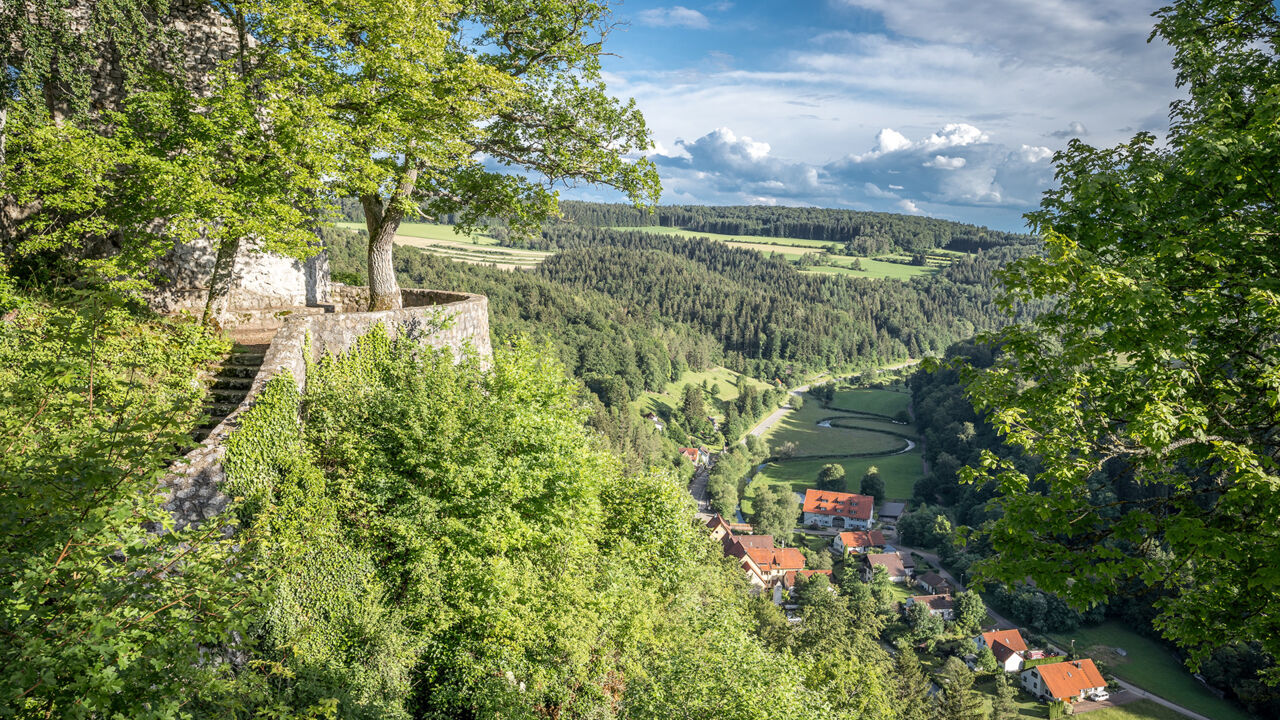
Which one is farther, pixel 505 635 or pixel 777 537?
pixel 777 537

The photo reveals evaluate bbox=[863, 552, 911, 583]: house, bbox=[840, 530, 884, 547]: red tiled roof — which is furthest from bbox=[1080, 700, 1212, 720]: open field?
bbox=[840, 530, 884, 547]: red tiled roof

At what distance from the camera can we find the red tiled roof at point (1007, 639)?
164 ft

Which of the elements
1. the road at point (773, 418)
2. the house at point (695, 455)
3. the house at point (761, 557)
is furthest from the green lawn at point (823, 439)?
the house at point (761, 557)

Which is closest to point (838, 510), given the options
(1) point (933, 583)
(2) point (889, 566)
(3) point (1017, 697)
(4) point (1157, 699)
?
(2) point (889, 566)

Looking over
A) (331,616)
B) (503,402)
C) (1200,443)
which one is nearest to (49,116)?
(503,402)

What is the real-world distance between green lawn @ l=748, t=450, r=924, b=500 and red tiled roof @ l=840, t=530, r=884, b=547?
16720 mm

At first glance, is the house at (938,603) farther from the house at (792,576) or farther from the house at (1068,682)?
the house at (1068,682)

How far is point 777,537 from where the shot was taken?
2921 inches

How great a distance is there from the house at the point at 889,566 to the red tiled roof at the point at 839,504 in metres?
11.6

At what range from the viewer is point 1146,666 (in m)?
49.5

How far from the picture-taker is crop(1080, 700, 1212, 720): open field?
41125 mm

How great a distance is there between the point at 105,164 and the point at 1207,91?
18268 millimetres

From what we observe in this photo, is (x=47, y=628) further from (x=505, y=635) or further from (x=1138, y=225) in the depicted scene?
(x=1138, y=225)

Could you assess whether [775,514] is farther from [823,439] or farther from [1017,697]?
[823,439]
